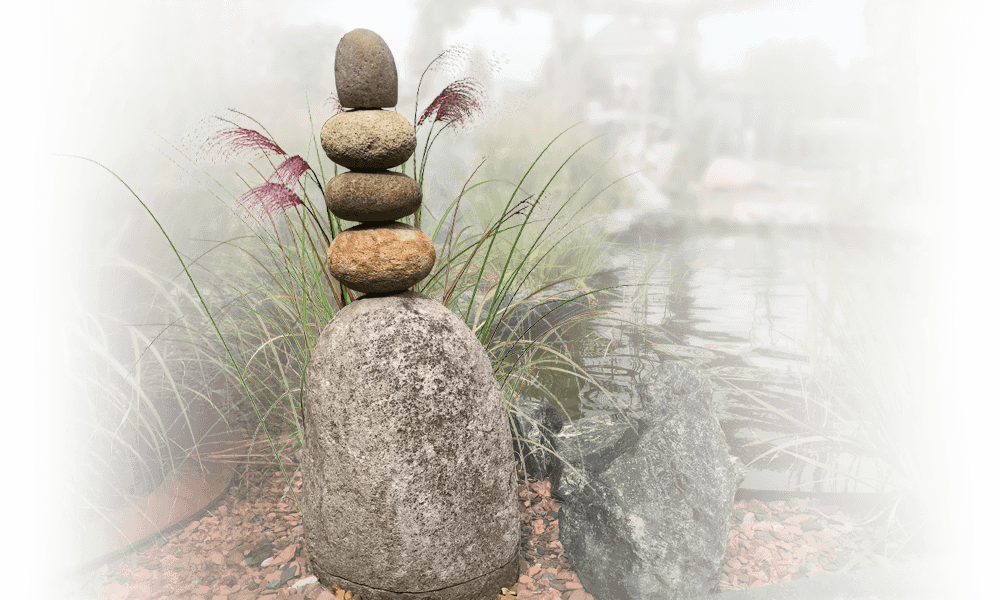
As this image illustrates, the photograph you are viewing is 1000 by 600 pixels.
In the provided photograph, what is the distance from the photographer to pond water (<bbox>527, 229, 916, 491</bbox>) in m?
3.25

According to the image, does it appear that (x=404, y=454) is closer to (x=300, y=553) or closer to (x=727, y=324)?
(x=300, y=553)

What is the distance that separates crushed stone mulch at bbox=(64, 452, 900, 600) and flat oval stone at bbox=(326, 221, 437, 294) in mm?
1131

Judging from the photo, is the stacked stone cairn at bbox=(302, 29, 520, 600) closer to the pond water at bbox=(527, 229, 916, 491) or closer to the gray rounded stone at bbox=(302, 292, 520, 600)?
the gray rounded stone at bbox=(302, 292, 520, 600)

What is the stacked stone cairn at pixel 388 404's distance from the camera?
6.79 ft

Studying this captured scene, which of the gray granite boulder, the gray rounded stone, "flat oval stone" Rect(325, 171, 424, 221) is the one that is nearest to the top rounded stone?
"flat oval stone" Rect(325, 171, 424, 221)

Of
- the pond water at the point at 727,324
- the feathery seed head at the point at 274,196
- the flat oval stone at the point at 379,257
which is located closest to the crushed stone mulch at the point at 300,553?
the pond water at the point at 727,324

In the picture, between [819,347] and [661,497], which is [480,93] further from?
[819,347]

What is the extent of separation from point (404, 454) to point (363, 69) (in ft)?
4.45

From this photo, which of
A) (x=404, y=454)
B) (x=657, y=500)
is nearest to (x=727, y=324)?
(x=657, y=500)

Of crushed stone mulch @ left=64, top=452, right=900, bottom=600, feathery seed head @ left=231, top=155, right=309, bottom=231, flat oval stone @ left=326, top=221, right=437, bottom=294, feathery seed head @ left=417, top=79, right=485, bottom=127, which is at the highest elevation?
feathery seed head @ left=417, top=79, right=485, bottom=127

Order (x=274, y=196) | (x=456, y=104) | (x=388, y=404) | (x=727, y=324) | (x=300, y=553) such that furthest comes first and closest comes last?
(x=727, y=324) < (x=300, y=553) < (x=456, y=104) < (x=274, y=196) < (x=388, y=404)

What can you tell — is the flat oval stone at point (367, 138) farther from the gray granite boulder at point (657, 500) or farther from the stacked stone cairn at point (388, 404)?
the gray granite boulder at point (657, 500)

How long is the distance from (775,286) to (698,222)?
60 centimetres

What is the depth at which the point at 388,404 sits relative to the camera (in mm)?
2055
